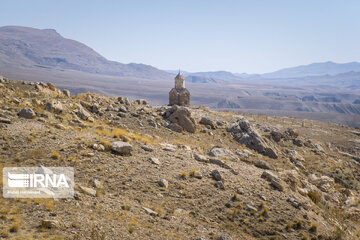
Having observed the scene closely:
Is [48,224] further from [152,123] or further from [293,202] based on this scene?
[152,123]

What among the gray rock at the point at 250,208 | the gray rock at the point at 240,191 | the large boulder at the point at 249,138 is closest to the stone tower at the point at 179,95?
the large boulder at the point at 249,138

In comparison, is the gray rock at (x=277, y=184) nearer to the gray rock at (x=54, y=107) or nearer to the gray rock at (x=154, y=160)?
the gray rock at (x=154, y=160)

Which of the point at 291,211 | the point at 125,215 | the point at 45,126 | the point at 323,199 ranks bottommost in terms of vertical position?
the point at 323,199

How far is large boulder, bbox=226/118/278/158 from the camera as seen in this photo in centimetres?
1669

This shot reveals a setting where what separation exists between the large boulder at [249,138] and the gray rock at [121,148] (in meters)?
9.30

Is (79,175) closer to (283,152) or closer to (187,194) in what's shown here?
(187,194)

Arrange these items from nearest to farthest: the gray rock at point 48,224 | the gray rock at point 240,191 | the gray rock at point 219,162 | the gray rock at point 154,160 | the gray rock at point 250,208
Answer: the gray rock at point 48,224
the gray rock at point 250,208
the gray rock at point 240,191
the gray rock at point 154,160
the gray rock at point 219,162

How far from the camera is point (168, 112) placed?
18.8 m

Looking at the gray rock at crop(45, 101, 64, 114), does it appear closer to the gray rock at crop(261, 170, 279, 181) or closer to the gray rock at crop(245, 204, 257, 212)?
the gray rock at crop(245, 204, 257, 212)

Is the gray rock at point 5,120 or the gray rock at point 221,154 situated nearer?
the gray rock at point 5,120

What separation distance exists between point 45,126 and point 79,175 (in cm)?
389

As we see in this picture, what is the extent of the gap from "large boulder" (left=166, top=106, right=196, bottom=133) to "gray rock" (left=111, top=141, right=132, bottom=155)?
728 cm

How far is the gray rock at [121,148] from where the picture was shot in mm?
10055

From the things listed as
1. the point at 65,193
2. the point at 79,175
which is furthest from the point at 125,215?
the point at 79,175
